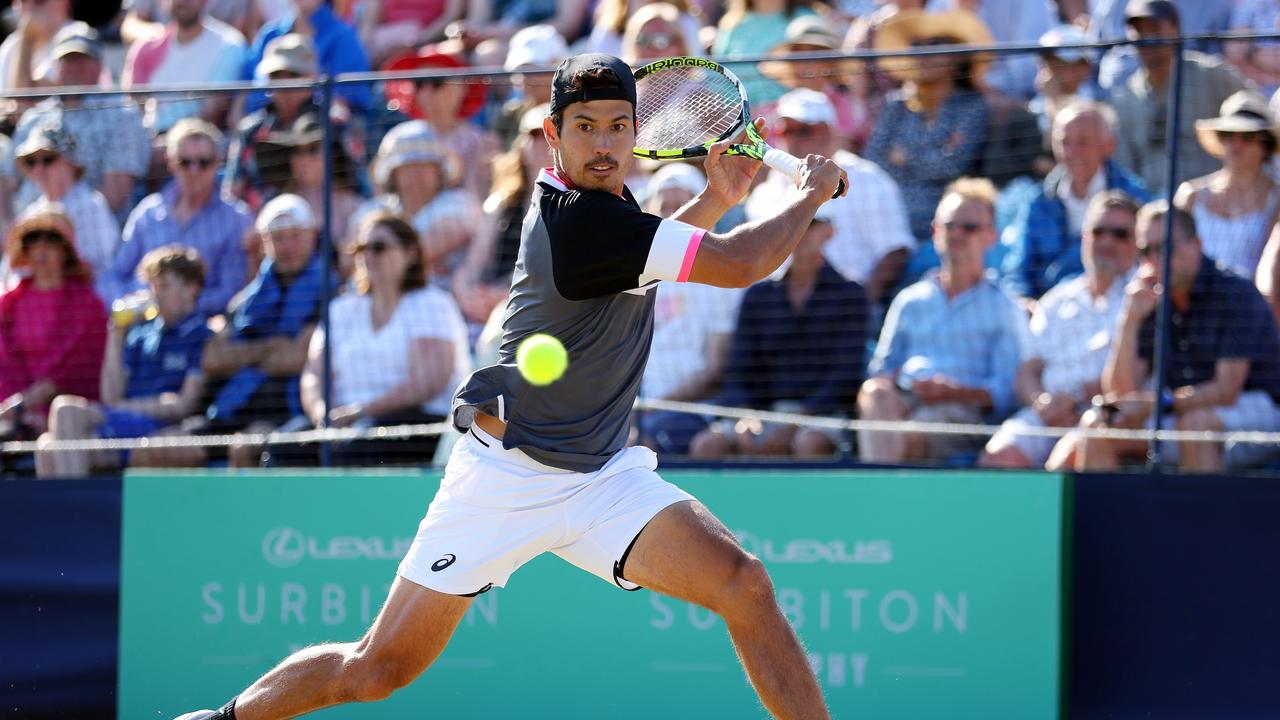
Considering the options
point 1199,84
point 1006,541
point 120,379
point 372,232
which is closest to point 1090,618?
point 1006,541

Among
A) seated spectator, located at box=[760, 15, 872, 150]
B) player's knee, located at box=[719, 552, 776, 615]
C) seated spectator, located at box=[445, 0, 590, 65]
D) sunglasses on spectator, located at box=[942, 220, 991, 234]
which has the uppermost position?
seated spectator, located at box=[445, 0, 590, 65]

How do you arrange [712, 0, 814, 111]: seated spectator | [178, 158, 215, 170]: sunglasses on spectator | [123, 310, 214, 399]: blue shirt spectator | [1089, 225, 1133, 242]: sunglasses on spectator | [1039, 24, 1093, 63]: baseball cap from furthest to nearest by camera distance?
[712, 0, 814, 111]: seated spectator, [178, 158, 215, 170]: sunglasses on spectator, [123, 310, 214, 399]: blue shirt spectator, [1039, 24, 1093, 63]: baseball cap, [1089, 225, 1133, 242]: sunglasses on spectator

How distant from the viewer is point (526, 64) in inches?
388

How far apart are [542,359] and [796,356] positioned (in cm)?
334

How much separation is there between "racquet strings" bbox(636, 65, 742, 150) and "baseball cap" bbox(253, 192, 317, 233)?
352cm

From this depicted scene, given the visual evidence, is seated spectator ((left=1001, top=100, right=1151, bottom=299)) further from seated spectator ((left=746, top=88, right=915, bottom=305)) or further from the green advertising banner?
the green advertising banner

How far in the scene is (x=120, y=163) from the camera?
8.90 metres

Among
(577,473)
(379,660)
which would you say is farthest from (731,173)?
(379,660)

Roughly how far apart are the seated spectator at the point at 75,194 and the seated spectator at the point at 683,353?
2.87 m

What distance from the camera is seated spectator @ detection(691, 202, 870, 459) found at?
7.62 metres

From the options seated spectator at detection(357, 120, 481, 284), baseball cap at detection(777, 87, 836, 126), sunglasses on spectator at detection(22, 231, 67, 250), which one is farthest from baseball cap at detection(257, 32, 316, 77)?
baseball cap at detection(777, 87, 836, 126)

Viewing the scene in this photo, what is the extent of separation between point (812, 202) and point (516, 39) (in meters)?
5.94

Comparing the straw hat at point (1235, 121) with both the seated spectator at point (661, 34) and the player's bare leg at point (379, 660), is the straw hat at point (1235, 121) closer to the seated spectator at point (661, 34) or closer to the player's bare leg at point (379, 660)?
the seated spectator at point (661, 34)

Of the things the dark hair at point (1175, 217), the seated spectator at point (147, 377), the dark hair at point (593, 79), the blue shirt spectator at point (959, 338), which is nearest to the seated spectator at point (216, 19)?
the seated spectator at point (147, 377)
